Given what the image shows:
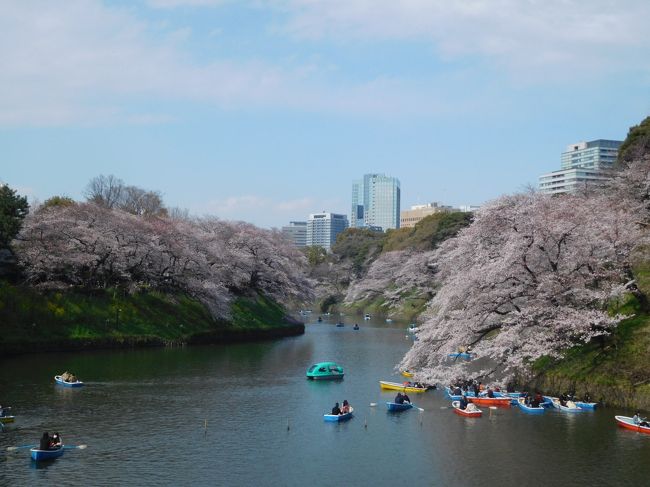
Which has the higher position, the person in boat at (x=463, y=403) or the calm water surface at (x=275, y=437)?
the person in boat at (x=463, y=403)

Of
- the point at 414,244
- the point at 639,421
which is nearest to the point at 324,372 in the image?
the point at 639,421

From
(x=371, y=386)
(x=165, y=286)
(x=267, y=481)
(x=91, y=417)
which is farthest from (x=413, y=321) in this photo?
(x=267, y=481)

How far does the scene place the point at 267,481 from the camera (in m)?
22.8

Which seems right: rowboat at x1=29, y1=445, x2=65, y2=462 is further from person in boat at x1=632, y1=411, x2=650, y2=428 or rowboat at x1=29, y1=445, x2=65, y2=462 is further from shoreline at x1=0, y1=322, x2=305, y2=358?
shoreline at x1=0, y1=322, x2=305, y2=358

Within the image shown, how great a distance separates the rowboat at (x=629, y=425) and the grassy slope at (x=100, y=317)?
39.7 m

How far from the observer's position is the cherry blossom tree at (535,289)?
3366 cm

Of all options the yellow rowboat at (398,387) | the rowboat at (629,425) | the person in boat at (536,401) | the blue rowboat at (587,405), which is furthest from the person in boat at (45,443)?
the blue rowboat at (587,405)

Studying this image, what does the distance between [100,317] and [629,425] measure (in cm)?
4243

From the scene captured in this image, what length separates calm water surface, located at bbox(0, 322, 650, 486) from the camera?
920 inches

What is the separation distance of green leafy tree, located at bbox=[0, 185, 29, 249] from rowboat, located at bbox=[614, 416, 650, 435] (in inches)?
1737

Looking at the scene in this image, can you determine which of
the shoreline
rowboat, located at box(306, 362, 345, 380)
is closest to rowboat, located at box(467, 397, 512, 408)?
rowboat, located at box(306, 362, 345, 380)

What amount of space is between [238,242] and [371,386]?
137 feet

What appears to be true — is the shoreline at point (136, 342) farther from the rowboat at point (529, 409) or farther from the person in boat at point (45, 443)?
the rowboat at point (529, 409)

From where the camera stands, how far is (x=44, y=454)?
24359mm
